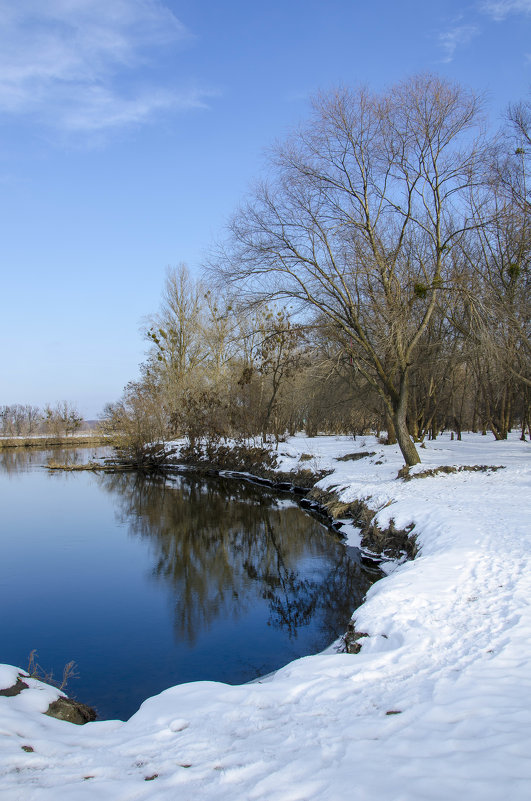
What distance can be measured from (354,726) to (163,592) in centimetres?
669

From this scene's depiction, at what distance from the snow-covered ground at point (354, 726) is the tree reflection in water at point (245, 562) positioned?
2.38m

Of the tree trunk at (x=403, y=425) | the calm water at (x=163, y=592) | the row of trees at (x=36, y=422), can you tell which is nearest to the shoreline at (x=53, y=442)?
the row of trees at (x=36, y=422)

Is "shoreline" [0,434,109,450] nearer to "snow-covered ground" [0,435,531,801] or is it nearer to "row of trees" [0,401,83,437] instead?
"row of trees" [0,401,83,437]

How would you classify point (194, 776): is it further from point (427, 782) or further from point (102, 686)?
point (102, 686)

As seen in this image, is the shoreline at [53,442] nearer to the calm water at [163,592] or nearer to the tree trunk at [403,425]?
the calm water at [163,592]

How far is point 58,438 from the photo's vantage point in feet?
179

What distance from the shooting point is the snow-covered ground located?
283cm

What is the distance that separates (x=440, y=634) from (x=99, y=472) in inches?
1056

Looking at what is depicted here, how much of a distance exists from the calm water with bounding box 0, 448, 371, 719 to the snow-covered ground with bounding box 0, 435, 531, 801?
174cm

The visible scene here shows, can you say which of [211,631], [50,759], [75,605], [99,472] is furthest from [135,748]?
[99,472]

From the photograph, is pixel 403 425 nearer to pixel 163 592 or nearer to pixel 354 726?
pixel 163 592

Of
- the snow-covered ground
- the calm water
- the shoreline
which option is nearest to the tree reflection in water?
the calm water

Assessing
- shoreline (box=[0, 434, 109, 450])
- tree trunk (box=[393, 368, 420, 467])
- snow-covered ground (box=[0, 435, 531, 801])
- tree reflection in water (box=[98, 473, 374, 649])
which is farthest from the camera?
shoreline (box=[0, 434, 109, 450])

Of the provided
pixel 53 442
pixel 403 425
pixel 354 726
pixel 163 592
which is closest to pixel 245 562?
pixel 163 592
